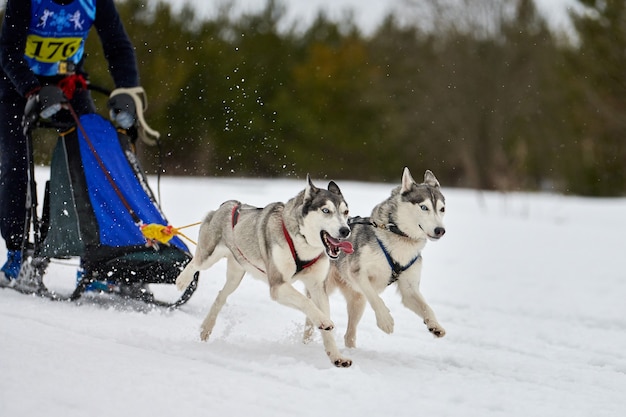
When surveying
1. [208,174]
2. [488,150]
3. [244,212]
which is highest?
[244,212]

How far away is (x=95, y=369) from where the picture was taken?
125 inches

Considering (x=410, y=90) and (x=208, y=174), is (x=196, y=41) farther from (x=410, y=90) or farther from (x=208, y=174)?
(x=410, y=90)

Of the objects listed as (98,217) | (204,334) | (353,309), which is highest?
(98,217)

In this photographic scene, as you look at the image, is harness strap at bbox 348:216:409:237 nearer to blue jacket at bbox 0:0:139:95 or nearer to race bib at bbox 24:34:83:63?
blue jacket at bbox 0:0:139:95

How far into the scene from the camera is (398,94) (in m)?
31.2

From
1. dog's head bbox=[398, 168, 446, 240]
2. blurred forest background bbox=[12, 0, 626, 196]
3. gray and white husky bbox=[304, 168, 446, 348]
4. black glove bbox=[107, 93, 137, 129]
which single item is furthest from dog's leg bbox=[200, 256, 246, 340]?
blurred forest background bbox=[12, 0, 626, 196]

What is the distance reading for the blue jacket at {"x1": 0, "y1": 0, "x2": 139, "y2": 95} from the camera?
4758 millimetres

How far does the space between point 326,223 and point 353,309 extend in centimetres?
88

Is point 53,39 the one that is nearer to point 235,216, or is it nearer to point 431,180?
point 235,216

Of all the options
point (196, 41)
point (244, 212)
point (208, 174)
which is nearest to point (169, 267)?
point (244, 212)

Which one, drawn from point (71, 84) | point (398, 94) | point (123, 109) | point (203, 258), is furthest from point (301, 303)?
point (398, 94)

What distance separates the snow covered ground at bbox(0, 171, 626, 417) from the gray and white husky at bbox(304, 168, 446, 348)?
31 cm

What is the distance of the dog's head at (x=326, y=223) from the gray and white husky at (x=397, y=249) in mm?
466

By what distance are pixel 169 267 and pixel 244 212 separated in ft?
2.20
